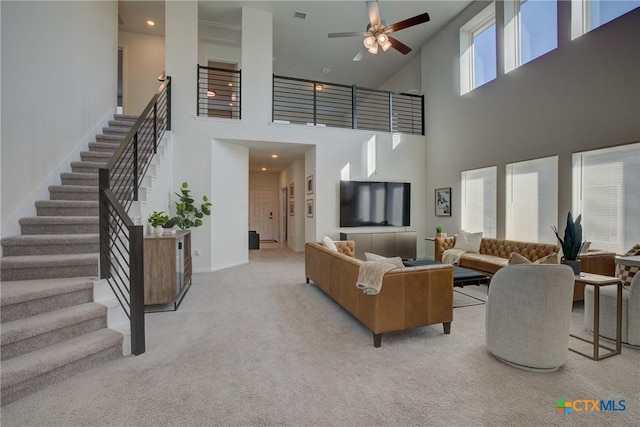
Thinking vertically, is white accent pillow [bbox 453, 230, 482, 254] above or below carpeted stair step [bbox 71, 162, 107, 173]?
below

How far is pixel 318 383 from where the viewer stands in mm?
2102

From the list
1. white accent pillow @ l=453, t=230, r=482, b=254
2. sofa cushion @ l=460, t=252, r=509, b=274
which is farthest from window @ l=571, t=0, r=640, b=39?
sofa cushion @ l=460, t=252, r=509, b=274

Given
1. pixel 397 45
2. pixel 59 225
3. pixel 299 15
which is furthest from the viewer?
pixel 299 15

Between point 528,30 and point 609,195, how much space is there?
10.4 ft

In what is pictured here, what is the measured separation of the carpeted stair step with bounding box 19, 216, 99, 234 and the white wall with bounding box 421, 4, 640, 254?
649 cm

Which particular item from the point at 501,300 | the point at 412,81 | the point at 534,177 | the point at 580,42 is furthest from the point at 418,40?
the point at 501,300

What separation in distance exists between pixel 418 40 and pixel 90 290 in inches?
331

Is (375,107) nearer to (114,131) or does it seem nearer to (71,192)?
(114,131)

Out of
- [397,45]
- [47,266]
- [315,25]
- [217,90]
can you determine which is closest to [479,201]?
[397,45]

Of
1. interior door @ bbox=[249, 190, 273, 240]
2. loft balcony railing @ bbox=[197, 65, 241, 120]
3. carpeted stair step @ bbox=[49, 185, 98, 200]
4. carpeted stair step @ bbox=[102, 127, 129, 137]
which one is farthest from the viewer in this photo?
interior door @ bbox=[249, 190, 273, 240]

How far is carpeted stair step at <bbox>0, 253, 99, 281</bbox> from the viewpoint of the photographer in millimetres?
2646

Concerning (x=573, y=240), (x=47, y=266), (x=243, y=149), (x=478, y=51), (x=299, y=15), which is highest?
(x=299, y=15)

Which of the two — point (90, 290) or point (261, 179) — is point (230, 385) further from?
point (261, 179)

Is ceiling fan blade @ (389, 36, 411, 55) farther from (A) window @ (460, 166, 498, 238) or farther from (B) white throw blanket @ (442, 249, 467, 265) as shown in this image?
(B) white throw blanket @ (442, 249, 467, 265)
